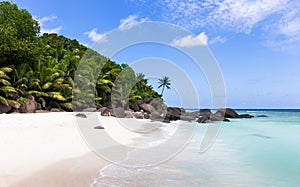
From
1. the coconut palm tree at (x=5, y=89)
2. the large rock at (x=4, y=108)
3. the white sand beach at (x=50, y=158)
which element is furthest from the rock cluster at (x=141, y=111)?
the white sand beach at (x=50, y=158)

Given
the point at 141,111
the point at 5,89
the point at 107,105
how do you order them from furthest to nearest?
the point at 141,111 → the point at 107,105 → the point at 5,89

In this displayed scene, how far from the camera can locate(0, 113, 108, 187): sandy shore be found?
477 centimetres

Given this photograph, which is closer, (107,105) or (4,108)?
(4,108)

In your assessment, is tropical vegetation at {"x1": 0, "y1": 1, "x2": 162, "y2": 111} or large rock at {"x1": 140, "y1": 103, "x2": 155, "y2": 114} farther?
large rock at {"x1": 140, "y1": 103, "x2": 155, "y2": 114}

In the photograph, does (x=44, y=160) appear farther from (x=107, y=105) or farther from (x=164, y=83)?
(x=164, y=83)

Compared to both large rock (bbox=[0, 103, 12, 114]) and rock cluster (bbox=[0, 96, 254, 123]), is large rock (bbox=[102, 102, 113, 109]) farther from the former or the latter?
large rock (bbox=[0, 103, 12, 114])

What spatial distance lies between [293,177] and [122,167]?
4.56m

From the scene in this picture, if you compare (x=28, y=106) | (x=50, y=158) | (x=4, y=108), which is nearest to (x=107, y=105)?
(x=28, y=106)

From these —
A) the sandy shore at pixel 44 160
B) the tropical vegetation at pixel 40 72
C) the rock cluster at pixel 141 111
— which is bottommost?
the sandy shore at pixel 44 160

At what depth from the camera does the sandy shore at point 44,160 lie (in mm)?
4766

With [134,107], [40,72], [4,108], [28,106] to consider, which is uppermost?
[40,72]

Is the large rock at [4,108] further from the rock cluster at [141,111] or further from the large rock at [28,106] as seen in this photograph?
the large rock at [28,106]

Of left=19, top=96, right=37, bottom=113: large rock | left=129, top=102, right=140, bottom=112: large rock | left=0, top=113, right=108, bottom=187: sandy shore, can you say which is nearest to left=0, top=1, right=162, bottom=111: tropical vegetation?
left=19, top=96, right=37, bottom=113: large rock

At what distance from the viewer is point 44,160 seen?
5977mm
